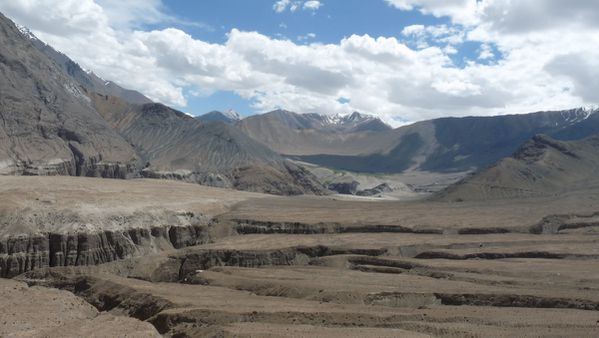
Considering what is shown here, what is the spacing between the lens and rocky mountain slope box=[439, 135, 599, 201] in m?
129

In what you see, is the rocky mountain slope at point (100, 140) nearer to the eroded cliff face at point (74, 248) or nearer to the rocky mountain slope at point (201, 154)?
the rocky mountain slope at point (201, 154)

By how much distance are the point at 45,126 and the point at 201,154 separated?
4799 centimetres

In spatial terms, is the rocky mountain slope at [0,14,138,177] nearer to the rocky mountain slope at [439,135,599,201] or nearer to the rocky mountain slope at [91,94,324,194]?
the rocky mountain slope at [91,94,324,194]

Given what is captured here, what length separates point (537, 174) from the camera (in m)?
141

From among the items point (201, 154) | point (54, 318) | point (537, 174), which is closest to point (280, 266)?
point (54, 318)

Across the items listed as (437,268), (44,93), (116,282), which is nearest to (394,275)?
(437,268)

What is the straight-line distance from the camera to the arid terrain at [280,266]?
40.8 metres

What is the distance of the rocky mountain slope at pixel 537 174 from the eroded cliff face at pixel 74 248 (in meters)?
71.7

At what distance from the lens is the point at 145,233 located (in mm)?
70625

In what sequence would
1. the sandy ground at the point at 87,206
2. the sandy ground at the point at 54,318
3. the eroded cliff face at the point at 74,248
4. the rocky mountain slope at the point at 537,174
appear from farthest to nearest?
the rocky mountain slope at the point at 537,174, the sandy ground at the point at 87,206, the eroded cliff face at the point at 74,248, the sandy ground at the point at 54,318

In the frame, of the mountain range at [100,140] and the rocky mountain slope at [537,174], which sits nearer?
the rocky mountain slope at [537,174]

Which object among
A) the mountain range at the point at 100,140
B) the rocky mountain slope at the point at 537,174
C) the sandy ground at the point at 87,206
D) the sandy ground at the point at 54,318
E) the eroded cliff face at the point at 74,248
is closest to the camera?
the sandy ground at the point at 54,318

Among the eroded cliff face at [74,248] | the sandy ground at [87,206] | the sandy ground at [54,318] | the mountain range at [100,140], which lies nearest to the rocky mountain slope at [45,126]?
the mountain range at [100,140]

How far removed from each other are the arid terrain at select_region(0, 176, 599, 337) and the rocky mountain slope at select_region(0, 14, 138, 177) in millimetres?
40241
